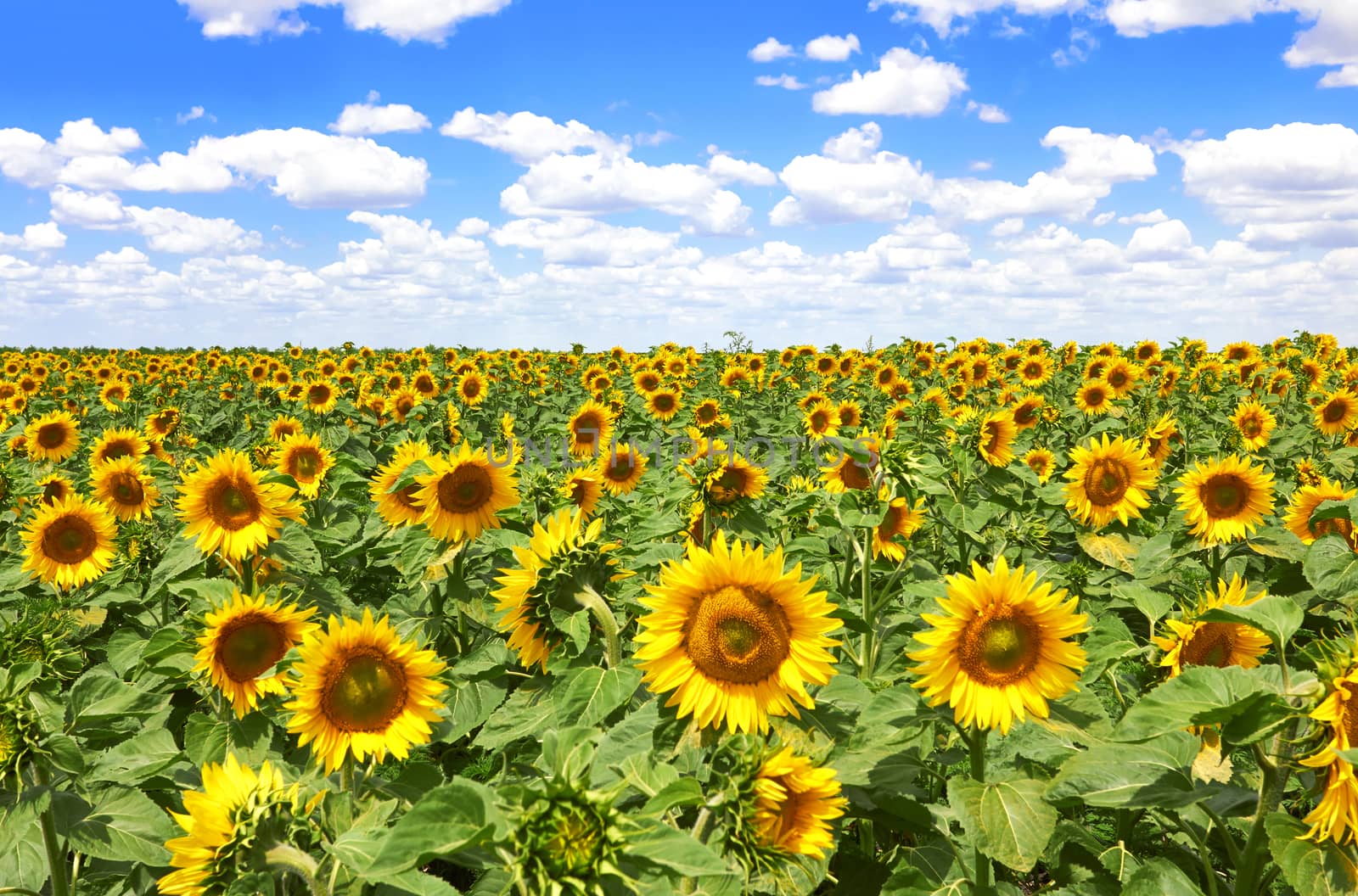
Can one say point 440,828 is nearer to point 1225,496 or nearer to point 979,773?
point 979,773

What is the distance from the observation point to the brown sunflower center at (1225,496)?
536 centimetres

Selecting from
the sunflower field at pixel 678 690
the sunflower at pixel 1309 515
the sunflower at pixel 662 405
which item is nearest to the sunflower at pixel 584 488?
the sunflower field at pixel 678 690

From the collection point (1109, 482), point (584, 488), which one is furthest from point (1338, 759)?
point (1109, 482)

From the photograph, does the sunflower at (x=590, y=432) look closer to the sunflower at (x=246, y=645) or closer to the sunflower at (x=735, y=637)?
the sunflower at (x=246, y=645)

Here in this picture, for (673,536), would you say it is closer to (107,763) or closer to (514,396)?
(107,763)

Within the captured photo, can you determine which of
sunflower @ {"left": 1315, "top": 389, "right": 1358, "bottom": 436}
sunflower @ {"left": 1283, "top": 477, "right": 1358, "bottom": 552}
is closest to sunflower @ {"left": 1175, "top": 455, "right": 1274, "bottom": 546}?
sunflower @ {"left": 1283, "top": 477, "right": 1358, "bottom": 552}

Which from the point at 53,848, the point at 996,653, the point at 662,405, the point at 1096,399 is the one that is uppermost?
the point at 1096,399

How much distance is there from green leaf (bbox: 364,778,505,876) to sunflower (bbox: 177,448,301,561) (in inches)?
123

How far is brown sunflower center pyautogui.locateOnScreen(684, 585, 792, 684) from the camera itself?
8.21ft

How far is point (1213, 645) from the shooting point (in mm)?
3197

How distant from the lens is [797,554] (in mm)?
4699

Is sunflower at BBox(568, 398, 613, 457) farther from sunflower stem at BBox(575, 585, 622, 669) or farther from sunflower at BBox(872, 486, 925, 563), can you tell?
sunflower stem at BBox(575, 585, 622, 669)

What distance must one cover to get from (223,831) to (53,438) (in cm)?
1024

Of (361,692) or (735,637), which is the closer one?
(735,637)
